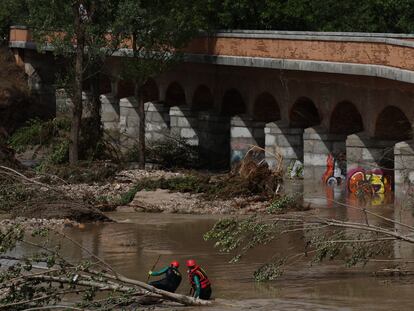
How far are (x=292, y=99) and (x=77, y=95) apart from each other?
7.09 metres

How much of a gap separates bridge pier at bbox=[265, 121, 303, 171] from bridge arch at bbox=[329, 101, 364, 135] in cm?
281

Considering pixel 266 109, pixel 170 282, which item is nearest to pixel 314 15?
pixel 266 109

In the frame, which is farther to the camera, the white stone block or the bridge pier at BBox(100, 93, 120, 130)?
the bridge pier at BBox(100, 93, 120, 130)

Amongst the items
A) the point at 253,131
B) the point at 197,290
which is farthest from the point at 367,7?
the point at 197,290

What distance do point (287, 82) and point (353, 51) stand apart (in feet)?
24.2

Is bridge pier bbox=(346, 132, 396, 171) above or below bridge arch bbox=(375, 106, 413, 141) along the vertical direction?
below

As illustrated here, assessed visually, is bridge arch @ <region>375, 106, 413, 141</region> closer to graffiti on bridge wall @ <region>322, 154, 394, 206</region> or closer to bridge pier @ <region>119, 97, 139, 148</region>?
graffiti on bridge wall @ <region>322, 154, 394, 206</region>

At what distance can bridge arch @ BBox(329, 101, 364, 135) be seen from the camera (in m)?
43.9

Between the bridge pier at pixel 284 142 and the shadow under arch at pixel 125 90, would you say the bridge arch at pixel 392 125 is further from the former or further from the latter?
the shadow under arch at pixel 125 90

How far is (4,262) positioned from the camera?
2608 cm

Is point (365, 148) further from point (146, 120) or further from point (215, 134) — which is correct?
point (146, 120)

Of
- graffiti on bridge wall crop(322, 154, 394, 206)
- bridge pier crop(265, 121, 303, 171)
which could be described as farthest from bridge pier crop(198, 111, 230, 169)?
graffiti on bridge wall crop(322, 154, 394, 206)

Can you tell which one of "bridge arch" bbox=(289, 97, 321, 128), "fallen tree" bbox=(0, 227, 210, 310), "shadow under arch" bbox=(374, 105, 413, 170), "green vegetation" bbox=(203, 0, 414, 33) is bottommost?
"fallen tree" bbox=(0, 227, 210, 310)

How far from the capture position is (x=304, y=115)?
47531mm
